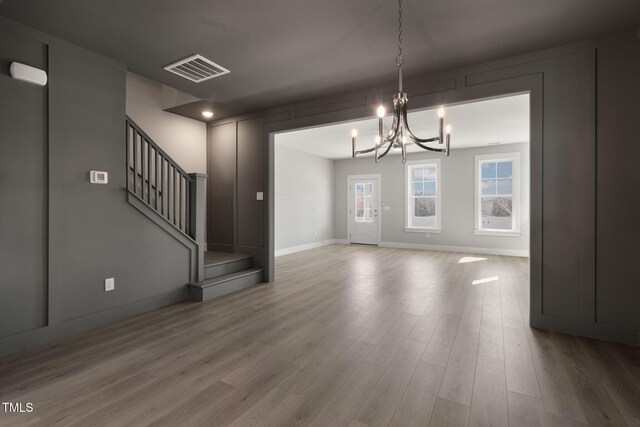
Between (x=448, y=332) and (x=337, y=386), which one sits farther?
(x=448, y=332)

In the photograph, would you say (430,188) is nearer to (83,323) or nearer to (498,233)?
(498,233)

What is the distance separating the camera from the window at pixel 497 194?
7461 millimetres

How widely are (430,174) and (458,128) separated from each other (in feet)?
8.75

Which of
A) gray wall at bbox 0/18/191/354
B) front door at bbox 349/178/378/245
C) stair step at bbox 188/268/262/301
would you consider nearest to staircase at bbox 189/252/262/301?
stair step at bbox 188/268/262/301

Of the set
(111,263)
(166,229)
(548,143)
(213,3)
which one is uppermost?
(213,3)

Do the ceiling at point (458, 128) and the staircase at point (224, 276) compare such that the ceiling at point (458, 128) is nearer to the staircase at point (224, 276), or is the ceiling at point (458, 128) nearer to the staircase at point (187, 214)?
the staircase at point (187, 214)

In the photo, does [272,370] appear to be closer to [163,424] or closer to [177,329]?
[163,424]

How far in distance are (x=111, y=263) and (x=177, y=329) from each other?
1048 mm

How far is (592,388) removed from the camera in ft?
6.63

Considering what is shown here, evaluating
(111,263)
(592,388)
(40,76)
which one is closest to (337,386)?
(592,388)

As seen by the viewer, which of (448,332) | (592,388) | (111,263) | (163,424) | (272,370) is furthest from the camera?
(111,263)

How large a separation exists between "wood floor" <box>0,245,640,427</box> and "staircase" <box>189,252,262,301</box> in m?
0.31

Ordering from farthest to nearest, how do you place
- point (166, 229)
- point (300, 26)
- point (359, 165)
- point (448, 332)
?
point (359, 165)
point (166, 229)
point (448, 332)
point (300, 26)

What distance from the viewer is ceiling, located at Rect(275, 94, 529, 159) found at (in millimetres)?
4801
